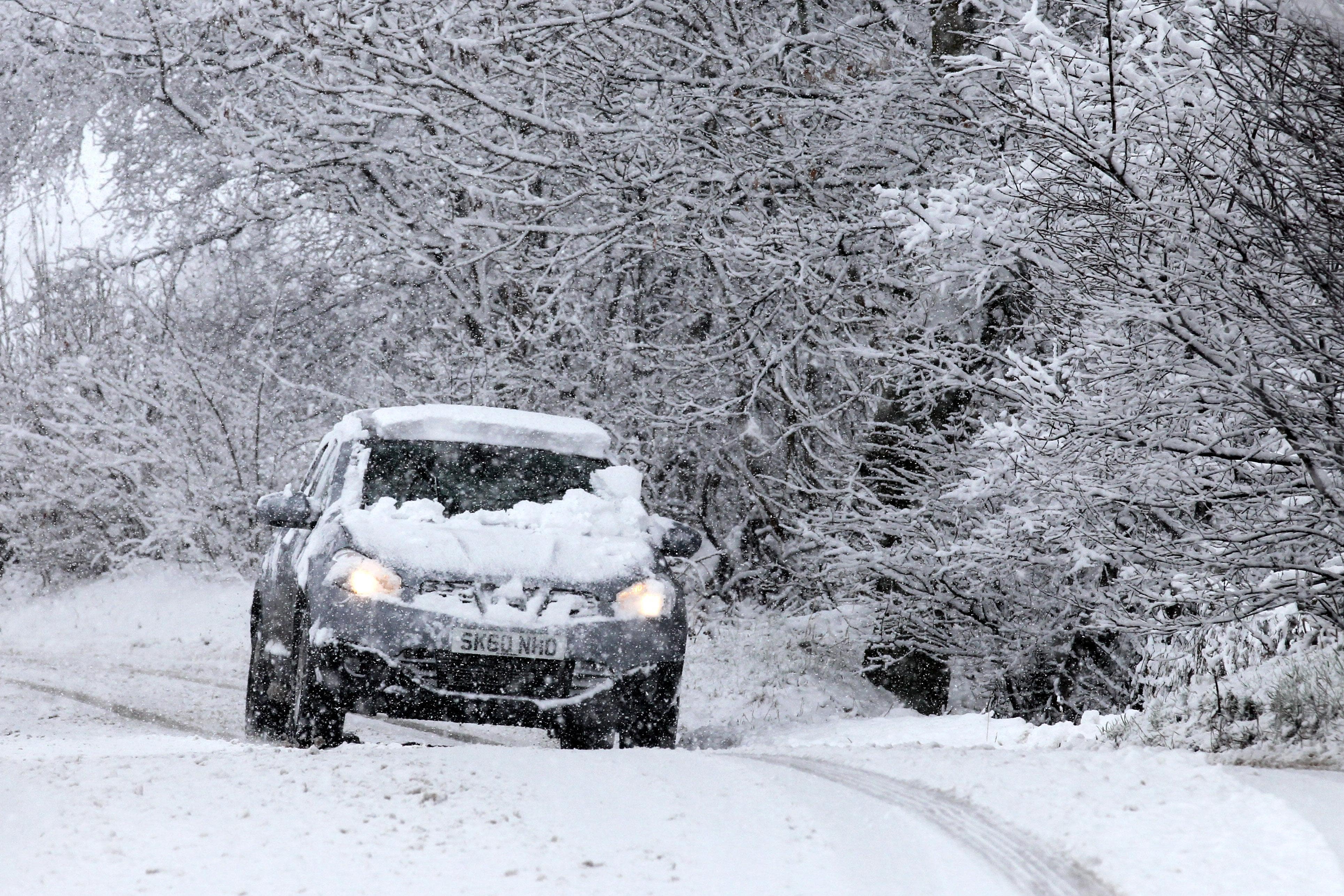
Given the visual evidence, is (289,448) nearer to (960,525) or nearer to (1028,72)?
(960,525)

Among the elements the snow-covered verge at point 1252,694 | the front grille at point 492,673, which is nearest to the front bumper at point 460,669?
the front grille at point 492,673

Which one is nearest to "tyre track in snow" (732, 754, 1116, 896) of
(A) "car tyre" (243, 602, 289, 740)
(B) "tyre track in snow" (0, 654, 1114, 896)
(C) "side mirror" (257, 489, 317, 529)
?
(B) "tyre track in snow" (0, 654, 1114, 896)

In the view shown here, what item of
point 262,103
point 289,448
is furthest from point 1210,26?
point 289,448

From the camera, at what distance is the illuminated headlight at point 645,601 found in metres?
7.30

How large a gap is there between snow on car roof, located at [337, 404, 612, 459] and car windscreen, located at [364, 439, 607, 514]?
38mm

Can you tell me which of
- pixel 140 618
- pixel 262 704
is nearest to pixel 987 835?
pixel 262 704

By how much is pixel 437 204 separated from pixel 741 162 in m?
4.53

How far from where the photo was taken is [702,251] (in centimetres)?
1139

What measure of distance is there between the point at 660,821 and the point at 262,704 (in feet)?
15.2

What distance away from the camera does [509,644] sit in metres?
7.01

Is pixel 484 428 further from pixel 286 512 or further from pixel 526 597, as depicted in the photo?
pixel 526 597

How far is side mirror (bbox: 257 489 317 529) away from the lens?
25.7 ft

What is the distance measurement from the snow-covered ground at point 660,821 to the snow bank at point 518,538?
953 millimetres

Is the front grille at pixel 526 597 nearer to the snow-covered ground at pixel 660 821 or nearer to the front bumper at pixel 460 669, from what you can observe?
the front bumper at pixel 460 669
